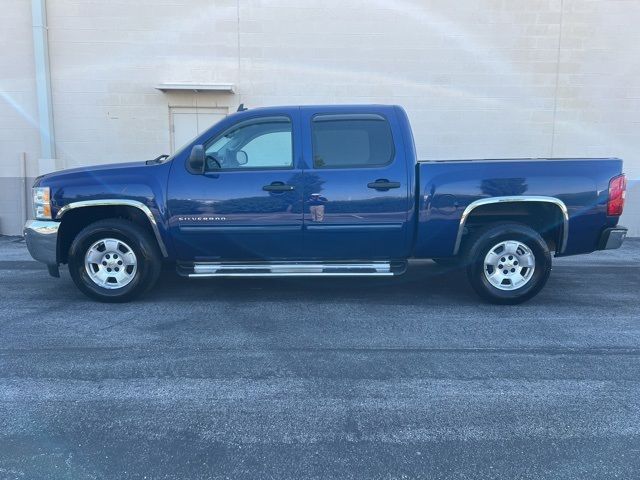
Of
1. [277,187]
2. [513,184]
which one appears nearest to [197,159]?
[277,187]

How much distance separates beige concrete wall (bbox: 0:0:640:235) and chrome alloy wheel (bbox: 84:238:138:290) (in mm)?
4757

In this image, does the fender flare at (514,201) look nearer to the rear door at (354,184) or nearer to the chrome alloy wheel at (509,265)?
the chrome alloy wheel at (509,265)

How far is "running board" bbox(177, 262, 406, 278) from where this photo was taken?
5.64 metres

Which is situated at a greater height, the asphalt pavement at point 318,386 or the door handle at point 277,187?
the door handle at point 277,187

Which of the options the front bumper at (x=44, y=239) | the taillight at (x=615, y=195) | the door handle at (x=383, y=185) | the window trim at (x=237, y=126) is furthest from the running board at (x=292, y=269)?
the taillight at (x=615, y=195)

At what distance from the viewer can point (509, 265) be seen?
573cm

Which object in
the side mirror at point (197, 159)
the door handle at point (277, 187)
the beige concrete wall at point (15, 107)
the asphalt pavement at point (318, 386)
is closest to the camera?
the asphalt pavement at point (318, 386)

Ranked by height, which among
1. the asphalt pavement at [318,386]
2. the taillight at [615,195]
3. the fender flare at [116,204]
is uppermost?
the taillight at [615,195]

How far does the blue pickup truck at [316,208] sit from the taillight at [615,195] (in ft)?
0.05

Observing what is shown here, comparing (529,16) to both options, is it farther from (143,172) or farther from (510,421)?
(510,421)

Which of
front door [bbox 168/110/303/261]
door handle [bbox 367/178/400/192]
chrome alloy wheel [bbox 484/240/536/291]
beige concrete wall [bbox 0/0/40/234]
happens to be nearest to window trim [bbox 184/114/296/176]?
front door [bbox 168/110/303/261]

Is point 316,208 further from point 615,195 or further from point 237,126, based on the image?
point 615,195

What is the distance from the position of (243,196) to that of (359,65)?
540 cm

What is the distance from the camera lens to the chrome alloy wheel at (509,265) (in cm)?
569
